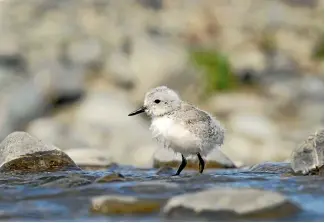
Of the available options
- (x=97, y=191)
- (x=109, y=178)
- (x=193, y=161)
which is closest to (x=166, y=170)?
(x=193, y=161)

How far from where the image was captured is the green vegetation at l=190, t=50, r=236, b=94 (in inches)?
977

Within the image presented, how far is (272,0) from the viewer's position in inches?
1640

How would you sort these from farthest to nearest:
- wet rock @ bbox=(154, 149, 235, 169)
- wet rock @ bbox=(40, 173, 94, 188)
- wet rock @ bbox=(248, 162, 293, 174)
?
wet rock @ bbox=(154, 149, 235, 169) < wet rock @ bbox=(248, 162, 293, 174) < wet rock @ bbox=(40, 173, 94, 188)

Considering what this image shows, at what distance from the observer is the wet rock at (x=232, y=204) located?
17.5 feet

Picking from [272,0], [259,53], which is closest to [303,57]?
[259,53]

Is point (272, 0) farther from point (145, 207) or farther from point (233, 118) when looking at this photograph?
point (145, 207)

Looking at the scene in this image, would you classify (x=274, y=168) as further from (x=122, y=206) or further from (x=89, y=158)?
(x=89, y=158)

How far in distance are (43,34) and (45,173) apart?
23.3 m

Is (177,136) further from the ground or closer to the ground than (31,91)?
closer to the ground

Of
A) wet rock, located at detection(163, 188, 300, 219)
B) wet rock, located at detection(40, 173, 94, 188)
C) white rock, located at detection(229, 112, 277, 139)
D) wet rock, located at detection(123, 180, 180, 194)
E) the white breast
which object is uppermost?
white rock, located at detection(229, 112, 277, 139)

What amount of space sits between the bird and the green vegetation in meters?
16.0

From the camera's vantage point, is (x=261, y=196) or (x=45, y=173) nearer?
(x=261, y=196)

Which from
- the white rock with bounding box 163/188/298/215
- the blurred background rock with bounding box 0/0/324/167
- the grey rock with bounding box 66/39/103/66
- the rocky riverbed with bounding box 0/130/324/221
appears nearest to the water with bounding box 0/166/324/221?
the rocky riverbed with bounding box 0/130/324/221

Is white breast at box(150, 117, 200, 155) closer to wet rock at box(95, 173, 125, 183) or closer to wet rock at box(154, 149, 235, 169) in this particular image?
wet rock at box(95, 173, 125, 183)
